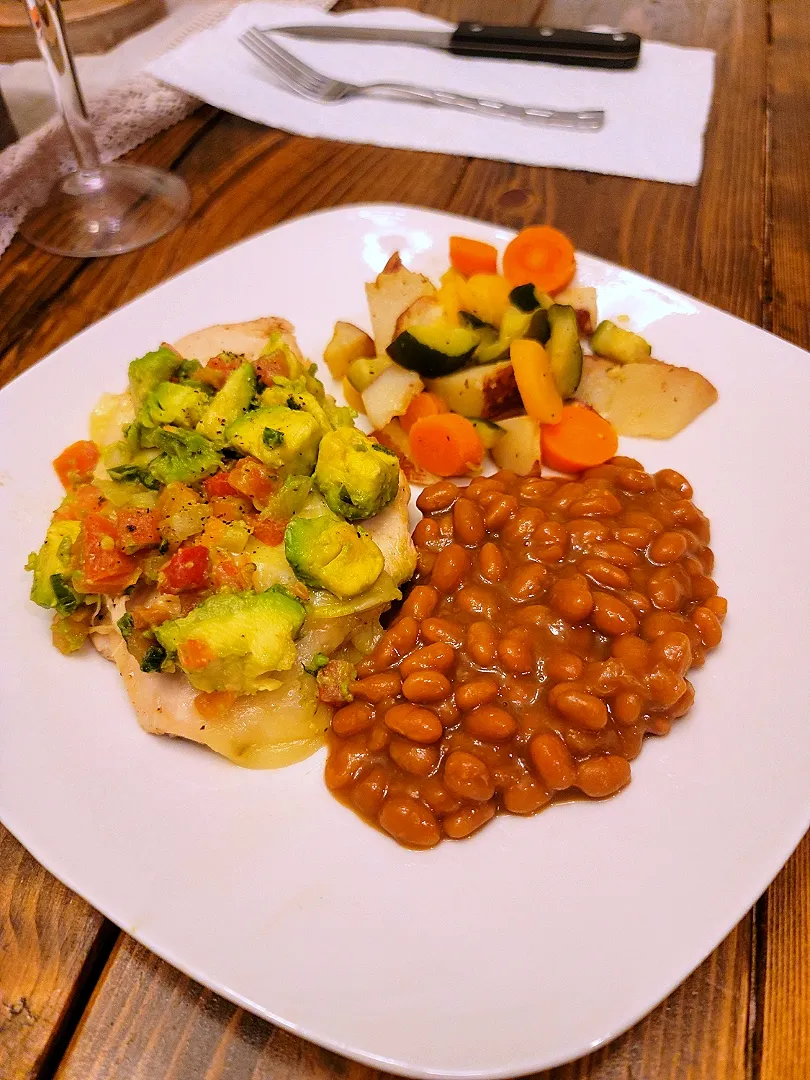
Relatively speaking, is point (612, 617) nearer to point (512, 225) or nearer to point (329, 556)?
point (329, 556)

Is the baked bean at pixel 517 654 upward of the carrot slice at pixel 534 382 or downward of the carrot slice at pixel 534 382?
downward

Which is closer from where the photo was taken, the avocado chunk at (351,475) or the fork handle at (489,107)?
the avocado chunk at (351,475)

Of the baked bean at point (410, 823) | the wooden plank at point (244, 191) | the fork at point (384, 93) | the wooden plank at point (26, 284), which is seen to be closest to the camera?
the baked bean at point (410, 823)

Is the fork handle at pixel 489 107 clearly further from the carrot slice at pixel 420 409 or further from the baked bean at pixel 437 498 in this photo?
the baked bean at pixel 437 498

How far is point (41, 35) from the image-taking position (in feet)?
10.5

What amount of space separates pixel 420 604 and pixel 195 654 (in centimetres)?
64

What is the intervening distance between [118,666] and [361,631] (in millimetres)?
654

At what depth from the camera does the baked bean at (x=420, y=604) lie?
226cm

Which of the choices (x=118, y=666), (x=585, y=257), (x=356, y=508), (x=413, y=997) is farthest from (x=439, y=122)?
(x=413, y=997)

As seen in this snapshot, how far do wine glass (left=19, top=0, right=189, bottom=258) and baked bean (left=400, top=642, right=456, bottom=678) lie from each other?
8.90ft

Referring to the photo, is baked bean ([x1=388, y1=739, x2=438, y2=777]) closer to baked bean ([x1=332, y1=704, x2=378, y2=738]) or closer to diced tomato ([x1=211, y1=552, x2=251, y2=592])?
baked bean ([x1=332, y1=704, x2=378, y2=738])

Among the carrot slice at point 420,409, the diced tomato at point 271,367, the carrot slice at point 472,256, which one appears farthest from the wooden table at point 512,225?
the carrot slice at point 420,409

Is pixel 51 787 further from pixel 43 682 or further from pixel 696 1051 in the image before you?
pixel 696 1051

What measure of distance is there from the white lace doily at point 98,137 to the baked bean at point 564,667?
3.33m
